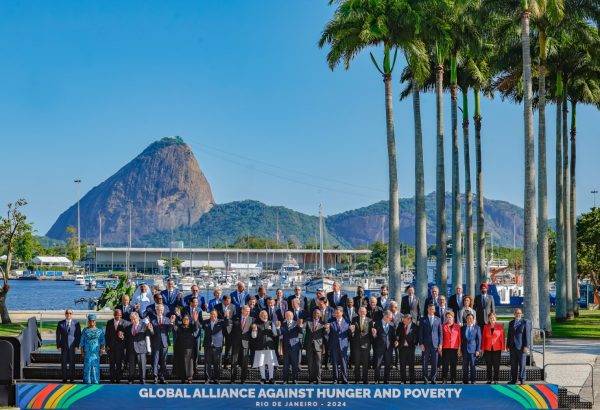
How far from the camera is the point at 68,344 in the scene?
22203mm

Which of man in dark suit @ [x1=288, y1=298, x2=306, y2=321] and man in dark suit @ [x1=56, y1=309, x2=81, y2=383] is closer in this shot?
man in dark suit @ [x1=56, y1=309, x2=81, y2=383]

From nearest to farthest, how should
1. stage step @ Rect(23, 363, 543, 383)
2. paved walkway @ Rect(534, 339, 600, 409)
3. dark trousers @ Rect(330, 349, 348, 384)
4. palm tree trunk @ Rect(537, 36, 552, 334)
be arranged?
dark trousers @ Rect(330, 349, 348, 384), stage step @ Rect(23, 363, 543, 383), paved walkway @ Rect(534, 339, 600, 409), palm tree trunk @ Rect(537, 36, 552, 334)

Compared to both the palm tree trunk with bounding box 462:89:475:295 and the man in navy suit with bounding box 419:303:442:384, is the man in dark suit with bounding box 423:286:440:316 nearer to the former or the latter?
the man in navy suit with bounding box 419:303:442:384

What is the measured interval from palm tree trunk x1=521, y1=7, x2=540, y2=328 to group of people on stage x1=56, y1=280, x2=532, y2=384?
12.4m

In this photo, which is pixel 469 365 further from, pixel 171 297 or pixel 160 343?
pixel 171 297

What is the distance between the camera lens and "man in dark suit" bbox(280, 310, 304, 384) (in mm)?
22172

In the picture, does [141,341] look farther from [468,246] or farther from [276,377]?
[468,246]

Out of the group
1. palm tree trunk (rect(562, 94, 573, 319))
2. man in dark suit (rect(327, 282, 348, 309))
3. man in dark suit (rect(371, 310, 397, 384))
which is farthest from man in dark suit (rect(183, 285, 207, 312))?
palm tree trunk (rect(562, 94, 573, 319))

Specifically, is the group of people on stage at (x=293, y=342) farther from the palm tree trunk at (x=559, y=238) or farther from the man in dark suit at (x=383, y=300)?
the palm tree trunk at (x=559, y=238)

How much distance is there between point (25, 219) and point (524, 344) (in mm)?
27512

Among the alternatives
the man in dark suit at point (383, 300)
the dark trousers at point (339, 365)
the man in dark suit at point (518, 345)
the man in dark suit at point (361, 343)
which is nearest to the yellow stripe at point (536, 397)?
the man in dark suit at point (518, 345)

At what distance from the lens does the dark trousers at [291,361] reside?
22250 millimetres

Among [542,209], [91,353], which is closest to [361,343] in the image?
[91,353]

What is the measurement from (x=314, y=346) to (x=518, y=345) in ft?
15.6
